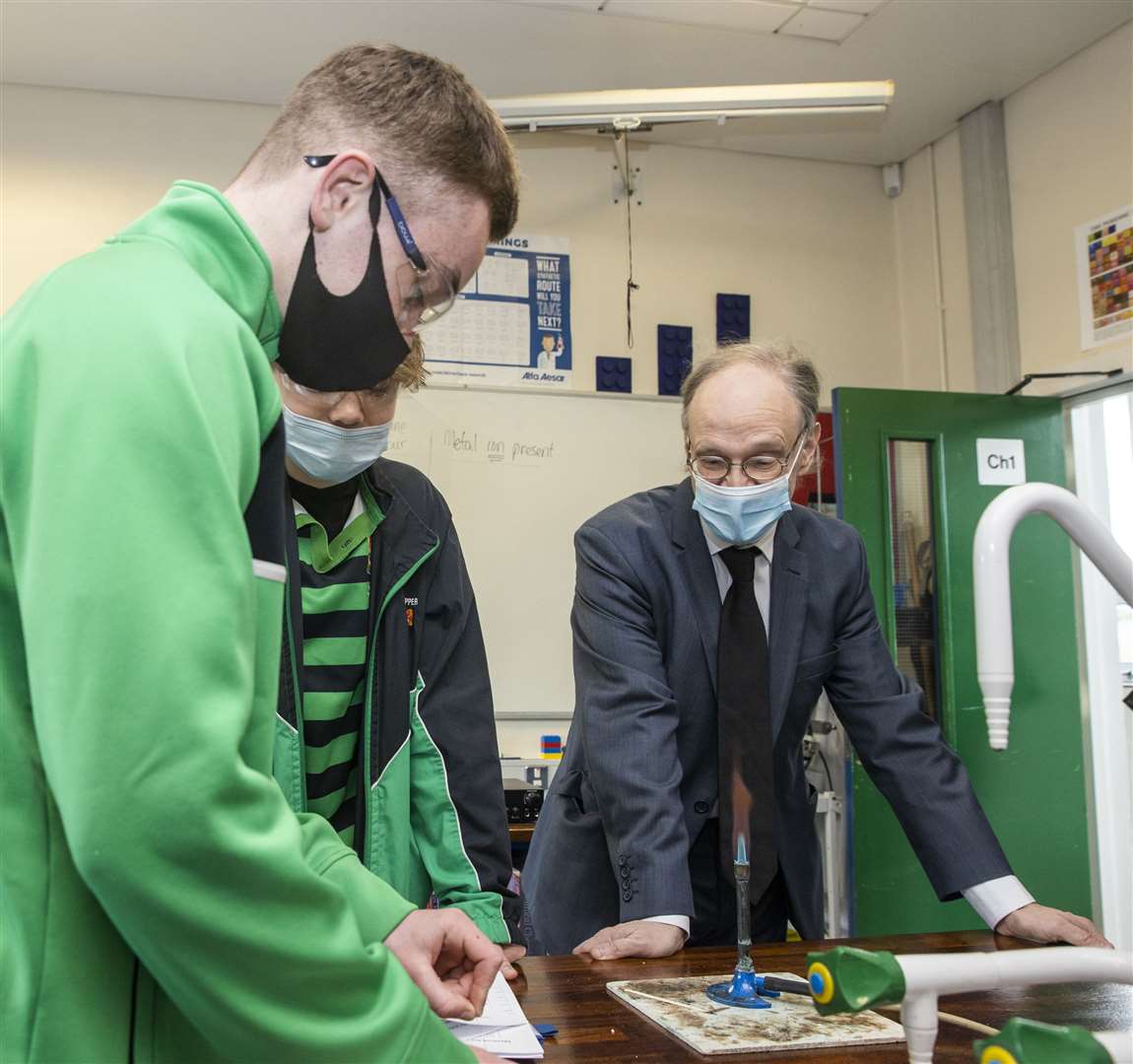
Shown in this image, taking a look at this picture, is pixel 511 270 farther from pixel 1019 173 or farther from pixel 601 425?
pixel 1019 173

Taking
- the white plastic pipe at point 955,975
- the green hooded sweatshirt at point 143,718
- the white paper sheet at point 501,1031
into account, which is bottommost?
the white paper sheet at point 501,1031

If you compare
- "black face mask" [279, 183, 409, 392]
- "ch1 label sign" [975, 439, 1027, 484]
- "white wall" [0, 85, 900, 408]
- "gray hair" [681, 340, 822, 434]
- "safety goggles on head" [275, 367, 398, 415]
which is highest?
"white wall" [0, 85, 900, 408]

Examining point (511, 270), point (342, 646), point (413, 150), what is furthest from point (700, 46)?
point (413, 150)

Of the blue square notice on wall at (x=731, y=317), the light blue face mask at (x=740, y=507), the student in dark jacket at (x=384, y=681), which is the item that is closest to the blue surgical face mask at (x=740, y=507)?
the light blue face mask at (x=740, y=507)

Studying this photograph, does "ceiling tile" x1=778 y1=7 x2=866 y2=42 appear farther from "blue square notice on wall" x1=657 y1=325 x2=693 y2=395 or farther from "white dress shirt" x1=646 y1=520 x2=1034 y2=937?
"white dress shirt" x1=646 y1=520 x2=1034 y2=937

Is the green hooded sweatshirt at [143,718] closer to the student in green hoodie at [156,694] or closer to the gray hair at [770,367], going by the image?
the student in green hoodie at [156,694]

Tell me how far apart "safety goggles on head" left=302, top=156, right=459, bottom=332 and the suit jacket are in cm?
85

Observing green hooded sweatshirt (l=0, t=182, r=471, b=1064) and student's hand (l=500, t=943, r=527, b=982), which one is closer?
green hooded sweatshirt (l=0, t=182, r=471, b=1064)

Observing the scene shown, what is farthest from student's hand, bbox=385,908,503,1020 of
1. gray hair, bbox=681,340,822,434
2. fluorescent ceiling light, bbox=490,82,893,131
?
fluorescent ceiling light, bbox=490,82,893,131

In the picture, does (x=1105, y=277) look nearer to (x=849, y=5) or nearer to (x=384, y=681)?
(x=849, y=5)

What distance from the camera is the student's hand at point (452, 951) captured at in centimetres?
96

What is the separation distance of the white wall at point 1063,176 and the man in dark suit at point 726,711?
2180 mm

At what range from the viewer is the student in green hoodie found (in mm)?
544

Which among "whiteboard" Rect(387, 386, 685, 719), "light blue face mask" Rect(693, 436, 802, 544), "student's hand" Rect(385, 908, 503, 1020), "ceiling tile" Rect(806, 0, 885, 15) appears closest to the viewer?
"student's hand" Rect(385, 908, 503, 1020)
